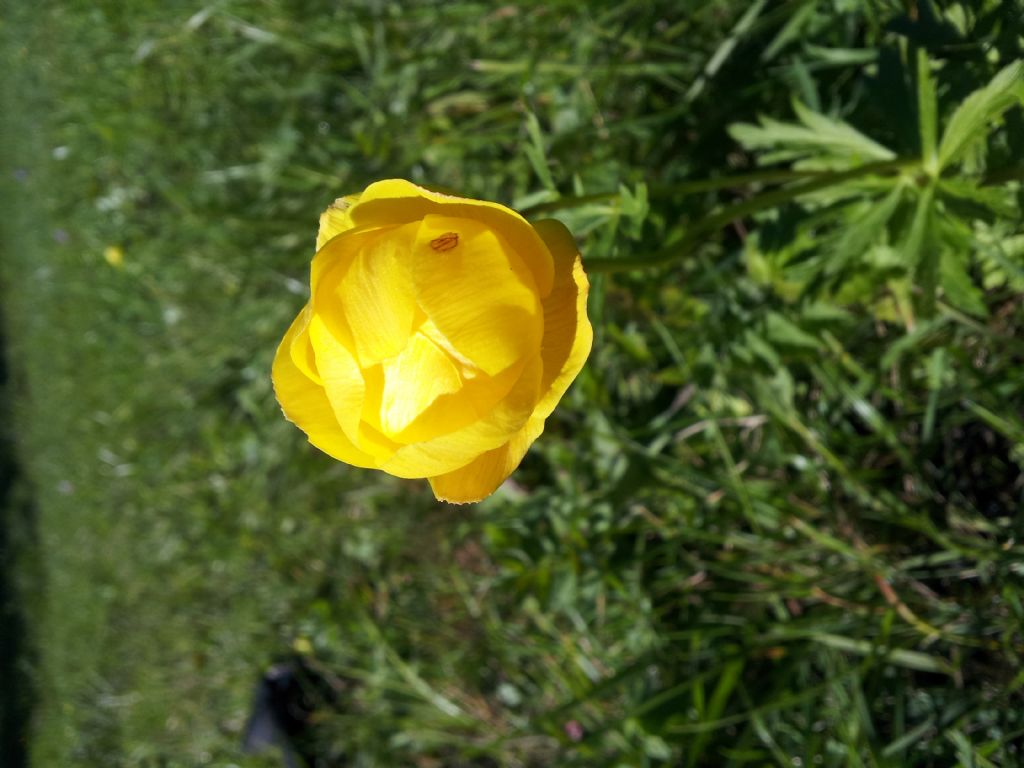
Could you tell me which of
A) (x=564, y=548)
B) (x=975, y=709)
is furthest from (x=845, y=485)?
(x=564, y=548)

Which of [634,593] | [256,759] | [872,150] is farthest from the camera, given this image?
[256,759]

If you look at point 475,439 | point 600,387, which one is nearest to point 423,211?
point 475,439

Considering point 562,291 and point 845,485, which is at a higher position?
point 562,291

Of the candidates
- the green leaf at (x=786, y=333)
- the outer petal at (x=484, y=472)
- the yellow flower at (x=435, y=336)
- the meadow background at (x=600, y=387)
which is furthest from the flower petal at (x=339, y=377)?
the green leaf at (x=786, y=333)

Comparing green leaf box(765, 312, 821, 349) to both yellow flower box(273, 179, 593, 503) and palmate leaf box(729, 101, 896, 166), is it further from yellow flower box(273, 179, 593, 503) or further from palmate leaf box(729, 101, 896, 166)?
yellow flower box(273, 179, 593, 503)

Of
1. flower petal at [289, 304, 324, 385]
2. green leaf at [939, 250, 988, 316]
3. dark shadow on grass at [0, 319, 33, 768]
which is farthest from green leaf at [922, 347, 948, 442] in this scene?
dark shadow on grass at [0, 319, 33, 768]

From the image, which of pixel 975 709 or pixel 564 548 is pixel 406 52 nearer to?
pixel 564 548
